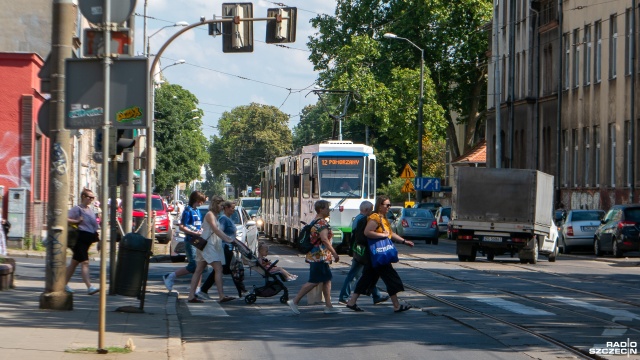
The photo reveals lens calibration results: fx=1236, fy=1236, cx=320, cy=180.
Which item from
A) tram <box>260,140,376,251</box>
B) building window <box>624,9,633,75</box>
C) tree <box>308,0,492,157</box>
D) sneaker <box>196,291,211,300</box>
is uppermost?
tree <box>308,0,492,157</box>

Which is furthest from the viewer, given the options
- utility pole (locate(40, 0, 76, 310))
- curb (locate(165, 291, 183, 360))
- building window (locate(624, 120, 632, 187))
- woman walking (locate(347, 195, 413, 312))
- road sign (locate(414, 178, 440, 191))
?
road sign (locate(414, 178, 440, 191))

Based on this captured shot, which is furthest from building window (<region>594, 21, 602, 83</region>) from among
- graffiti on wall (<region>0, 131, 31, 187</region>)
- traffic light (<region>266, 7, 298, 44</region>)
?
traffic light (<region>266, 7, 298, 44</region>)

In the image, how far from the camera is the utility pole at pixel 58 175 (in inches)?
591

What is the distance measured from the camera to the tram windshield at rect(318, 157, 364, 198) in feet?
123

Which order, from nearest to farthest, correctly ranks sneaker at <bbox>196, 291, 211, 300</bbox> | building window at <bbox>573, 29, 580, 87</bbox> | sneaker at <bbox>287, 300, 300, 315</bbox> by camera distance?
sneaker at <bbox>287, 300, 300, 315</bbox> → sneaker at <bbox>196, 291, 211, 300</bbox> → building window at <bbox>573, 29, 580, 87</bbox>

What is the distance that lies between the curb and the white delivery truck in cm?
1496

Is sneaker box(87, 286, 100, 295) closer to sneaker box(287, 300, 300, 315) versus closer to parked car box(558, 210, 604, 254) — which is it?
sneaker box(287, 300, 300, 315)

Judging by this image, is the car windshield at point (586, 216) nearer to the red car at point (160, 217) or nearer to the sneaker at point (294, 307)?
the red car at point (160, 217)

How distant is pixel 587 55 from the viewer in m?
51.7

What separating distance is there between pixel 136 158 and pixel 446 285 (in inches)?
399

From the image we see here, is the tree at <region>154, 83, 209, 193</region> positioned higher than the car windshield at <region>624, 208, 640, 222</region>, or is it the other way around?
the tree at <region>154, 83, 209, 193</region>

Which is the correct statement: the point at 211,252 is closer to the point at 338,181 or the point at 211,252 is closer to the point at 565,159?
the point at 338,181

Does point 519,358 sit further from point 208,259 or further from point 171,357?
point 208,259

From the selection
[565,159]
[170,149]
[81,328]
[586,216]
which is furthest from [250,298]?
[170,149]
